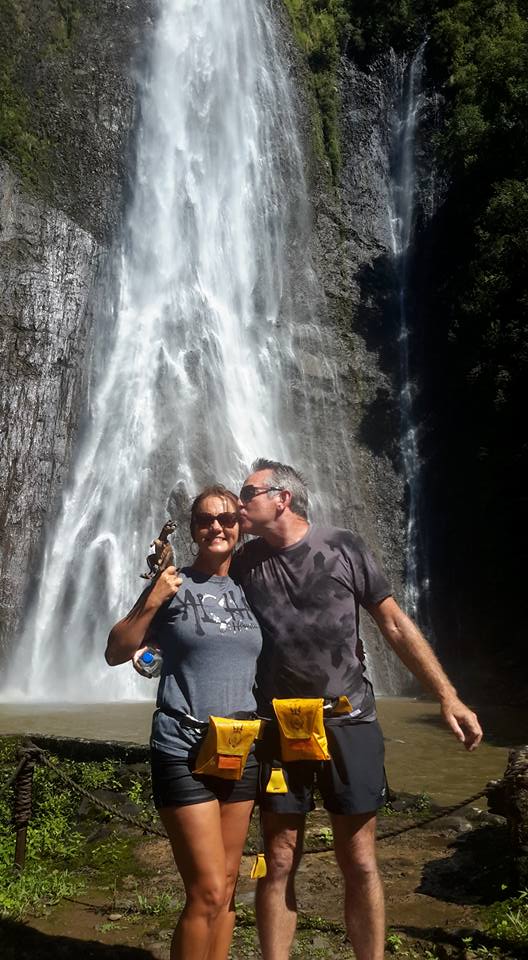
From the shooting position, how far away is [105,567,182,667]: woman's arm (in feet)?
8.39

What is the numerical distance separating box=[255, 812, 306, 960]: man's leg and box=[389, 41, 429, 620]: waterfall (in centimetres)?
1510

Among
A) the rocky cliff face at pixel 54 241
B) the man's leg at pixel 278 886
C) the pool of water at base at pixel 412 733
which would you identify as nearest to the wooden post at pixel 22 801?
the man's leg at pixel 278 886

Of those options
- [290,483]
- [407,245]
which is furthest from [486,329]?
[290,483]

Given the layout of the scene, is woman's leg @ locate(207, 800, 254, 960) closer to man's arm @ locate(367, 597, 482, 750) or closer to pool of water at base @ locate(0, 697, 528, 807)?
man's arm @ locate(367, 597, 482, 750)

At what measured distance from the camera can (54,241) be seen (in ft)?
66.2

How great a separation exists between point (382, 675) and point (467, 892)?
12.3 metres

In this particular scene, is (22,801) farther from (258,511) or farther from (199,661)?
(258,511)

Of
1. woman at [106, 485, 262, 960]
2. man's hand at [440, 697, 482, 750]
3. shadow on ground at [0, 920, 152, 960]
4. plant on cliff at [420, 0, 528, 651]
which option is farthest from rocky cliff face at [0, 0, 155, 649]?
man's hand at [440, 697, 482, 750]

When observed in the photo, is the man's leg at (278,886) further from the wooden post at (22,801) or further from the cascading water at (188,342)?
the cascading water at (188,342)

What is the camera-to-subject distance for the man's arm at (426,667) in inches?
104

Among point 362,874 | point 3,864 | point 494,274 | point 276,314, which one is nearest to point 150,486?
point 276,314

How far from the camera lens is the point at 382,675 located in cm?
1573

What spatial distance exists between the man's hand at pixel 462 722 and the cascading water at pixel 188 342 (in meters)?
11.4

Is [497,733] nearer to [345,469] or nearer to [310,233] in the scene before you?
[345,469]
